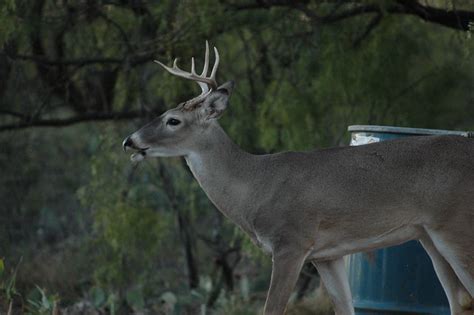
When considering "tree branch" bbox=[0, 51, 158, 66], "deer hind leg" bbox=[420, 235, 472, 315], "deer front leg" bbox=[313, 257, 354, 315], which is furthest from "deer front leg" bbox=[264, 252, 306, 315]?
"tree branch" bbox=[0, 51, 158, 66]

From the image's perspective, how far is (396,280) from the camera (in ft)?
30.2

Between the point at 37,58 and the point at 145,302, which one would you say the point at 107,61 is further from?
the point at 145,302

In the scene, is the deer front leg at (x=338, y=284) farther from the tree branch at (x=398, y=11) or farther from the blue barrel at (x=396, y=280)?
the tree branch at (x=398, y=11)

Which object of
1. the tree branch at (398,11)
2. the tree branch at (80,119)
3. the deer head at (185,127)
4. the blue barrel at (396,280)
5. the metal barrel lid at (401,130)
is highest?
the tree branch at (398,11)

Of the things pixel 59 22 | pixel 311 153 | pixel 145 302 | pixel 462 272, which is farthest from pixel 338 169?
pixel 145 302

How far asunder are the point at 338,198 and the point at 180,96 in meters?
4.74

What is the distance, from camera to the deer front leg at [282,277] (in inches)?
325

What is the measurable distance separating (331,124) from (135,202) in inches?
91.0

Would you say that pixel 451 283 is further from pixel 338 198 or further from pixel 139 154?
pixel 139 154

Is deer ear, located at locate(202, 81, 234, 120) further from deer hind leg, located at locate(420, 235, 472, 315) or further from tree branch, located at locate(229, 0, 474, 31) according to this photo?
tree branch, located at locate(229, 0, 474, 31)

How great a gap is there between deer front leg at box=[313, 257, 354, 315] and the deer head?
4.10ft

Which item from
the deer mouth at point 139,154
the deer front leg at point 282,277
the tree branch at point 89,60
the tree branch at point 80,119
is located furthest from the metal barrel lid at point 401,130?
the tree branch at point 80,119

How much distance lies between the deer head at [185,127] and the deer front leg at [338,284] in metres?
1.25

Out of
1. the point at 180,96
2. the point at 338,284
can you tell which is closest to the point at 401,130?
the point at 338,284
